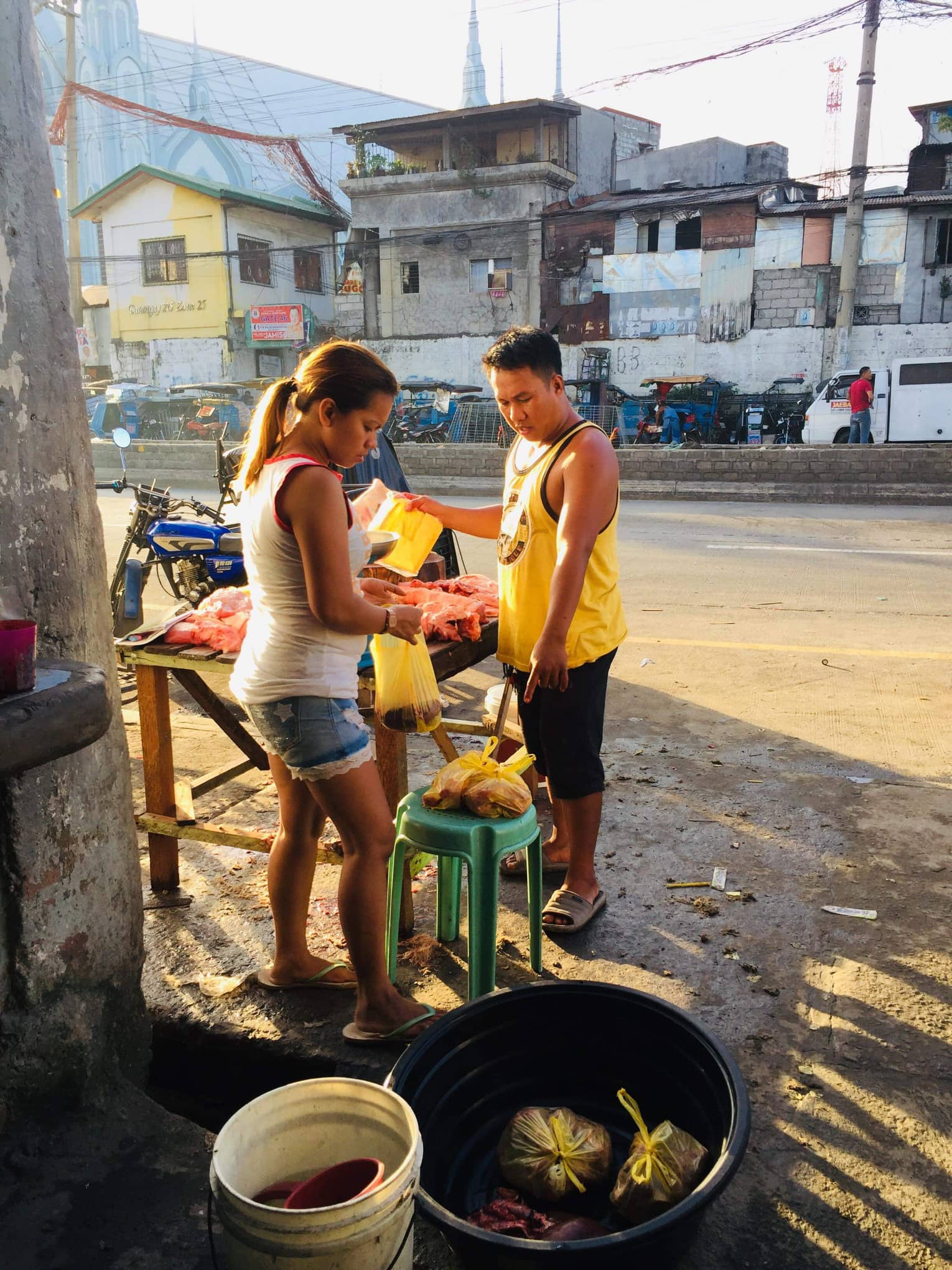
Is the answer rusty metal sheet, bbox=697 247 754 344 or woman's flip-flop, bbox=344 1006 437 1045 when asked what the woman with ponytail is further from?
rusty metal sheet, bbox=697 247 754 344

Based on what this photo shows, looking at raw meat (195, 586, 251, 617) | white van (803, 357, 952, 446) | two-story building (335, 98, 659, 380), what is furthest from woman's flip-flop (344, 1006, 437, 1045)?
two-story building (335, 98, 659, 380)

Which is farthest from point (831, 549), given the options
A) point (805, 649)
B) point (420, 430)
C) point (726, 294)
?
point (726, 294)

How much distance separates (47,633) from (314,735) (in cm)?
70

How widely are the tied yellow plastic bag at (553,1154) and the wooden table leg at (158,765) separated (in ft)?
6.35

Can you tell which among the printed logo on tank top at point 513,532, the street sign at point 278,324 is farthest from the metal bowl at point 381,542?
the street sign at point 278,324

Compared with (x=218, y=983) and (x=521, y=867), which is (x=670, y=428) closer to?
(x=521, y=867)

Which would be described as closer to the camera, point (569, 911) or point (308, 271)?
point (569, 911)

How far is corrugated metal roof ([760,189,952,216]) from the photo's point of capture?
1198 inches

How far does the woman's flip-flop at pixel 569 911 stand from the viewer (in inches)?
133

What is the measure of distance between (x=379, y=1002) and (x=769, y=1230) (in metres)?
1.14

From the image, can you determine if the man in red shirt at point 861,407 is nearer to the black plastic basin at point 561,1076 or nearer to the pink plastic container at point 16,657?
the black plastic basin at point 561,1076

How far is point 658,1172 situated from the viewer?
2047 millimetres

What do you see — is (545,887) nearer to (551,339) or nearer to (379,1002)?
(379,1002)

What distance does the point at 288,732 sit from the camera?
2578mm
